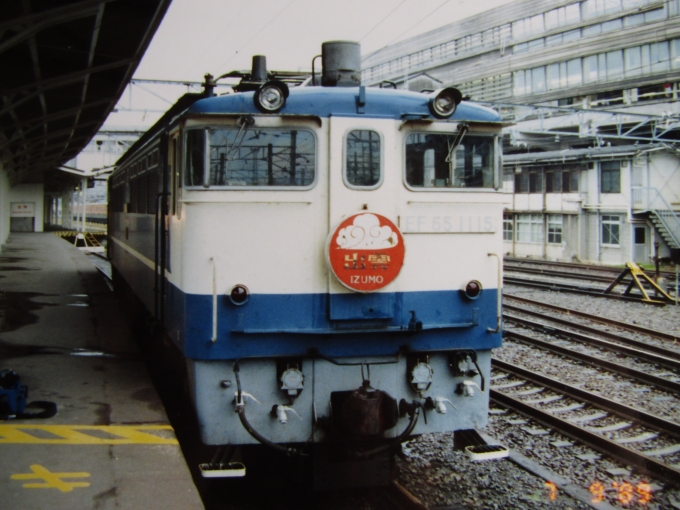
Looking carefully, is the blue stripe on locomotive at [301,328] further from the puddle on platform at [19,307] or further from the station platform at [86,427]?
the puddle on platform at [19,307]

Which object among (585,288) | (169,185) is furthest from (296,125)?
(585,288)

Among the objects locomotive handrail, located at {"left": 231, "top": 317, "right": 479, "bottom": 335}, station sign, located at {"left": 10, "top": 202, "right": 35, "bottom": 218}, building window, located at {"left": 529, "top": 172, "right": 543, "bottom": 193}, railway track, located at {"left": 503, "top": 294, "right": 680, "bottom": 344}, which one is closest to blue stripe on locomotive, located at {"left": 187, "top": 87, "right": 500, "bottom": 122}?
locomotive handrail, located at {"left": 231, "top": 317, "right": 479, "bottom": 335}

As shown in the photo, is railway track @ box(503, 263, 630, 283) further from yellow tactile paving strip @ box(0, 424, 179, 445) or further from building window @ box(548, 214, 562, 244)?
yellow tactile paving strip @ box(0, 424, 179, 445)

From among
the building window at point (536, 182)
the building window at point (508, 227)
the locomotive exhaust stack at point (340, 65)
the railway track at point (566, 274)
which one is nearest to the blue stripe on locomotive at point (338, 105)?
the locomotive exhaust stack at point (340, 65)

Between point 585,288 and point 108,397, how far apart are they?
14426 mm

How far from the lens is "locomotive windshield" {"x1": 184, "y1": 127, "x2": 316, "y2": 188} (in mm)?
5102

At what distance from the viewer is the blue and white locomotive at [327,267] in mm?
5098

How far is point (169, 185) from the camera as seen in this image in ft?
20.2

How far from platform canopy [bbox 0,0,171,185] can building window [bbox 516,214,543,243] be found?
20.4m

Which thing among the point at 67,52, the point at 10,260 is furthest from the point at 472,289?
the point at 10,260

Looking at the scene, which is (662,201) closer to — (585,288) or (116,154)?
(585,288)

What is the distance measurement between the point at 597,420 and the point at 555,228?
78.9 feet

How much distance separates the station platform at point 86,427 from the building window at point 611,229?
21.7 m

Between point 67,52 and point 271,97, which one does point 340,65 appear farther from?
point 67,52
